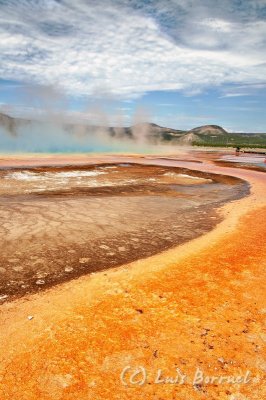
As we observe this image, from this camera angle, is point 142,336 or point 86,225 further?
point 86,225

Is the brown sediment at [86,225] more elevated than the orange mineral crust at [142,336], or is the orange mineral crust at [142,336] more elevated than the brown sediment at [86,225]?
the brown sediment at [86,225]

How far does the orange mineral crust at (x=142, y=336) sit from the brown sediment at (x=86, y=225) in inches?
26.9

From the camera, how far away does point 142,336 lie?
371cm

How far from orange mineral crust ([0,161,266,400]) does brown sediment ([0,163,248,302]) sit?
68 cm

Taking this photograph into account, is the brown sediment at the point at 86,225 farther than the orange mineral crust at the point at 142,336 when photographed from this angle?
Yes

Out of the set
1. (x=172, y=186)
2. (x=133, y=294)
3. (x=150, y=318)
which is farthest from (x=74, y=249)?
(x=172, y=186)

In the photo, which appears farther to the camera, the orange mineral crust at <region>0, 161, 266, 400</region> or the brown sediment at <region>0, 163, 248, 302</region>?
the brown sediment at <region>0, 163, 248, 302</region>

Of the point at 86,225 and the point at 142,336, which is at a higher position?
the point at 86,225

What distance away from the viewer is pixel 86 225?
8203 millimetres

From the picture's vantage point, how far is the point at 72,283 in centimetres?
511

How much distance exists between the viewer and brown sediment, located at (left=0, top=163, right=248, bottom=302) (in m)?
5.67

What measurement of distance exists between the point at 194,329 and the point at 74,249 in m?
3.33

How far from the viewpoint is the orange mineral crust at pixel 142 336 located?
2994mm

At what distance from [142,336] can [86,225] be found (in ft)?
15.6
